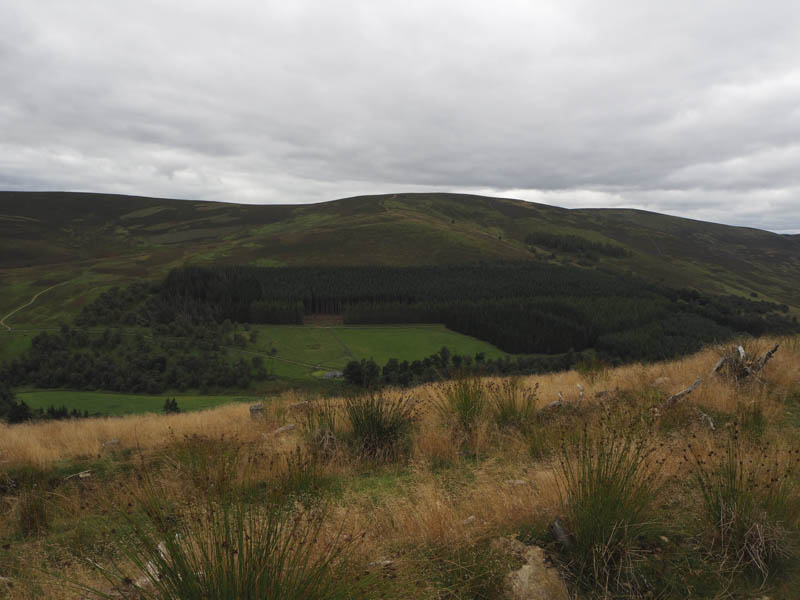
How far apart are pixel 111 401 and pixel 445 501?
7992 cm

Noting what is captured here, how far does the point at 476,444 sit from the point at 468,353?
292ft

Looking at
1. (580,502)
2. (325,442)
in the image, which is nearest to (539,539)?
(580,502)

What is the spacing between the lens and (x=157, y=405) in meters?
66.3

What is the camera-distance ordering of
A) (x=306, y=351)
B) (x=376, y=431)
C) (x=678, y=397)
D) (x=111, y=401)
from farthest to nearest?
1. (x=306, y=351)
2. (x=111, y=401)
3. (x=678, y=397)
4. (x=376, y=431)

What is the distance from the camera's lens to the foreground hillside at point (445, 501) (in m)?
3.20

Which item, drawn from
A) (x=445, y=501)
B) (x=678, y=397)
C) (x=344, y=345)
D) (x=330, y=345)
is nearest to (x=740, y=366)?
(x=678, y=397)

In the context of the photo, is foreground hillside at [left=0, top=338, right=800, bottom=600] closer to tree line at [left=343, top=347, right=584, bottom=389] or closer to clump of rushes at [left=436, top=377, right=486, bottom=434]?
clump of rushes at [left=436, top=377, right=486, bottom=434]

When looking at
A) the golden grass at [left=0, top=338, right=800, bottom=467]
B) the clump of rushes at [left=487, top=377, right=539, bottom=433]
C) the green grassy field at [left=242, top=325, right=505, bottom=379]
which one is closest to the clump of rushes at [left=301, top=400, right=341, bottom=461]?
the golden grass at [left=0, top=338, right=800, bottom=467]

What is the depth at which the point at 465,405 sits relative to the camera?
7910 mm

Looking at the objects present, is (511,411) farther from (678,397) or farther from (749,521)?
(749,521)

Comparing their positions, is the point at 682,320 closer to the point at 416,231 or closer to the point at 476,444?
the point at 416,231

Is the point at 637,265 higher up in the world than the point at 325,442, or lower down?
higher up

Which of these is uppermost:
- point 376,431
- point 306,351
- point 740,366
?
point 740,366

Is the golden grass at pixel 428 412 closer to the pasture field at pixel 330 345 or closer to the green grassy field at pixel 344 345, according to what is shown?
the pasture field at pixel 330 345
